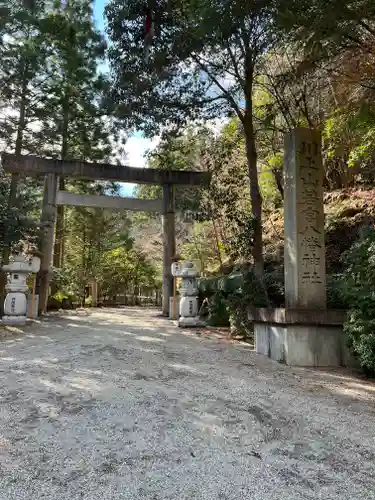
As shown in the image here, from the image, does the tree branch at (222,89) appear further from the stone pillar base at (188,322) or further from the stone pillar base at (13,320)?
the stone pillar base at (13,320)

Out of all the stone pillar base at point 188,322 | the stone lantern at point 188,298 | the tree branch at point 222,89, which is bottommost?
the stone pillar base at point 188,322

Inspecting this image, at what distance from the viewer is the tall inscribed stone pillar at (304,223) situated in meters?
5.49

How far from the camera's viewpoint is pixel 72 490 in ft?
6.56

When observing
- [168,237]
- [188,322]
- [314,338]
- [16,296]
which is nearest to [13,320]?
[16,296]

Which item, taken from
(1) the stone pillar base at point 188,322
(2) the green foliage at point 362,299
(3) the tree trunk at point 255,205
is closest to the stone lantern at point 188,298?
(1) the stone pillar base at point 188,322

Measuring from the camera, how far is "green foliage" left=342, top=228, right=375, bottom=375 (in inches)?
172

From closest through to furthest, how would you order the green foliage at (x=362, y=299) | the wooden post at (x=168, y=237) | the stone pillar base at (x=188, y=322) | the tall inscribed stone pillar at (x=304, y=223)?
the green foliage at (x=362, y=299) → the tall inscribed stone pillar at (x=304, y=223) → the stone pillar base at (x=188, y=322) → the wooden post at (x=168, y=237)

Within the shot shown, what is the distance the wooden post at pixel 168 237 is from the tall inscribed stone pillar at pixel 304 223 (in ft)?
23.4

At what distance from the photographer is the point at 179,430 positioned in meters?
2.85

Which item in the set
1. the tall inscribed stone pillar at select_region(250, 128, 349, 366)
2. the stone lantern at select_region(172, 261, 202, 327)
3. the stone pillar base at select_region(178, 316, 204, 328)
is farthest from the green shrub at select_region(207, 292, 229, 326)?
the tall inscribed stone pillar at select_region(250, 128, 349, 366)

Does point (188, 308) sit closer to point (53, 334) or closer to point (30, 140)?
point (53, 334)

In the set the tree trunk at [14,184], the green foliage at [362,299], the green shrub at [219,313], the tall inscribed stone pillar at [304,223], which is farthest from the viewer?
the green shrub at [219,313]

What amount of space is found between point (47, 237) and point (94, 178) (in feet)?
7.52

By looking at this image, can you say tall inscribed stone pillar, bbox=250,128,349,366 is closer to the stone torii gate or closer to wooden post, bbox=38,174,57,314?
the stone torii gate
